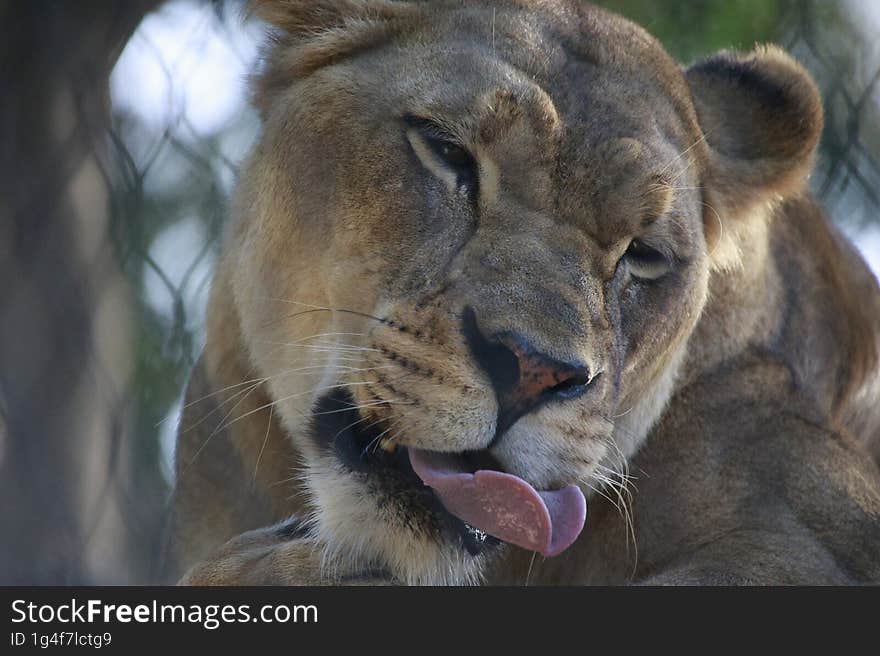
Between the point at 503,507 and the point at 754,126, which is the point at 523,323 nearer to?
the point at 503,507

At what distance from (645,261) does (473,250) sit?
0.93 ft

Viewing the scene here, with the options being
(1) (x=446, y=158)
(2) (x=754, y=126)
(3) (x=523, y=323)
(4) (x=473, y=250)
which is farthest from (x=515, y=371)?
(2) (x=754, y=126)

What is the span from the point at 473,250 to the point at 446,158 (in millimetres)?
145

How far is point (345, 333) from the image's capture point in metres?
1.59

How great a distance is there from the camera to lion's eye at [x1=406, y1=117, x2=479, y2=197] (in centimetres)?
164

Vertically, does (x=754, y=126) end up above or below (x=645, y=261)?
above

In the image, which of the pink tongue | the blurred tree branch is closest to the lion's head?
the pink tongue

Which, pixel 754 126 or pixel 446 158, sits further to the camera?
pixel 754 126

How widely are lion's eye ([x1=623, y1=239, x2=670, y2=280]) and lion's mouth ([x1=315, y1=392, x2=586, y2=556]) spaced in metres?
0.36

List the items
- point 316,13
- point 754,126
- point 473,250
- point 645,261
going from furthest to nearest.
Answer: point 754,126
point 316,13
point 645,261
point 473,250

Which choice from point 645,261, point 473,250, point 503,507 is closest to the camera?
point 503,507

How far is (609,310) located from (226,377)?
0.67 m

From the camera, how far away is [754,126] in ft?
6.78
